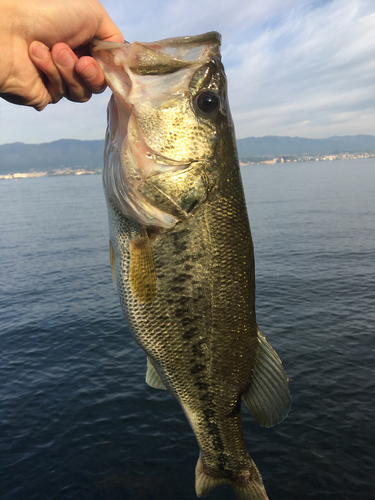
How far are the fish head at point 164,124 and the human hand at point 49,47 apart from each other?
0.58 ft

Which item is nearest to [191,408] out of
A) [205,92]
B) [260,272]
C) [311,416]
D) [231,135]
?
[231,135]

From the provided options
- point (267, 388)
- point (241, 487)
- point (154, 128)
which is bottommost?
point (241, 487)

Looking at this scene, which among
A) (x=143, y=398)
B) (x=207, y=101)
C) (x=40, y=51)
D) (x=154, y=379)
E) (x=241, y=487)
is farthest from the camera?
(x=143, y=398)

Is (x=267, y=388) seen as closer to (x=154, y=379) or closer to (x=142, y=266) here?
(x=154, y=379)

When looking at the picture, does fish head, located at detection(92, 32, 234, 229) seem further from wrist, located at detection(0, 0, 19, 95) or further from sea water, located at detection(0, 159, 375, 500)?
sea water, located at detection(0, 159, 375, 500)

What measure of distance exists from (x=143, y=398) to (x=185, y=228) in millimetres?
10068

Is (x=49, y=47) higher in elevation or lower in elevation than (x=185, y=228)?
higher

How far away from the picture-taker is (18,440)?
32.5ft

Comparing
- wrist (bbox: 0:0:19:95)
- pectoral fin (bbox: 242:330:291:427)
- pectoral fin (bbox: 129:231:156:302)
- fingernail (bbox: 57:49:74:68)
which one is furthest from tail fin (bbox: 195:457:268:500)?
wrist (bbox: 0:0:19:95)

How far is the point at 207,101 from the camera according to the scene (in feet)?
9.70

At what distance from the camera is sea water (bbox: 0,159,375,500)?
8.52 metres

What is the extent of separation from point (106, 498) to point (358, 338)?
1104 centimetres

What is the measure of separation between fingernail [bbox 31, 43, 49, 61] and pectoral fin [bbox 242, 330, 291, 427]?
3.15 metres

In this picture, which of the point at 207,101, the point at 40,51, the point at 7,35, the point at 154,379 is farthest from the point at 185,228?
the point at 7,35
